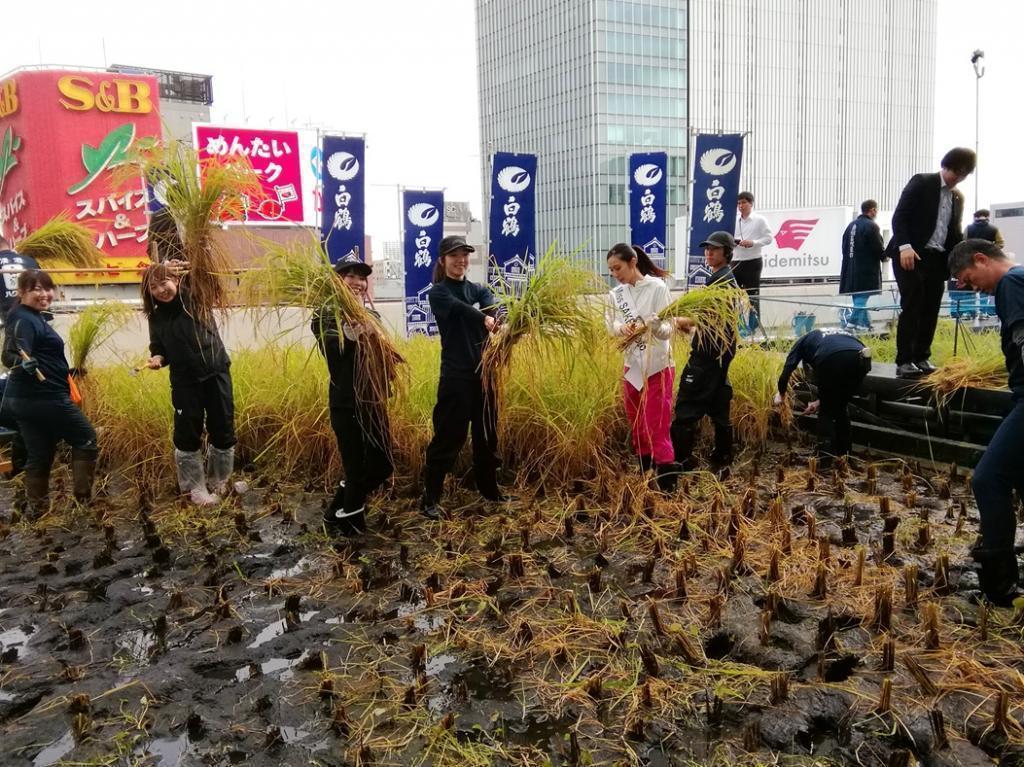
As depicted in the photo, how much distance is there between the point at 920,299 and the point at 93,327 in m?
6.68

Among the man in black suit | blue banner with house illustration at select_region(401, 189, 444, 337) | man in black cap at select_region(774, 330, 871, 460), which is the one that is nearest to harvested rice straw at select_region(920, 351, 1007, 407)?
the man in black suit

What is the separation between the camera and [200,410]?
15.9ft

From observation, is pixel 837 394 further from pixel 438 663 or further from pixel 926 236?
pixel 438 663

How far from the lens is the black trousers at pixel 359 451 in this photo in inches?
168

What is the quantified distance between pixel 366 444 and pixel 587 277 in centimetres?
175

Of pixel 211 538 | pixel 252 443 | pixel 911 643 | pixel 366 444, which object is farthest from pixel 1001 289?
pixel 252 443

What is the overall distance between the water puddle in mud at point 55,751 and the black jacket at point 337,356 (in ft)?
6.98

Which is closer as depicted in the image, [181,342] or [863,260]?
[181,342]

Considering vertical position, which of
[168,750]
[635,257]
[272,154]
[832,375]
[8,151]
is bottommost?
[168,750]

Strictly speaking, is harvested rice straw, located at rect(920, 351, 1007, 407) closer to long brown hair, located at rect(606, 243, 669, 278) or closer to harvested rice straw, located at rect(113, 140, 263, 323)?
long brown hair, located at rect(606, 243, 669, 278)

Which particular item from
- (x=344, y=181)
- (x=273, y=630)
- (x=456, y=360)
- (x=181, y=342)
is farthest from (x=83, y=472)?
(x=344, y=181)

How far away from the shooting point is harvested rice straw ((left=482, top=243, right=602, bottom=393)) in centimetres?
444

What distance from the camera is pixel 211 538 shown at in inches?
173

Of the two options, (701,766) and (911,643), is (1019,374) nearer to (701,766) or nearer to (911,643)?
(911,643)
